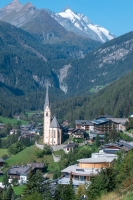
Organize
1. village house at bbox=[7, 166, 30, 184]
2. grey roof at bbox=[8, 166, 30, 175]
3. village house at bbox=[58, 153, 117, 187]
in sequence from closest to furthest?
village house at bbox=[58, 153, 117, 187]
village house at bbox=[7, 166, 30, 184]
grey roof at bbox=[8, 166, 30, 175]

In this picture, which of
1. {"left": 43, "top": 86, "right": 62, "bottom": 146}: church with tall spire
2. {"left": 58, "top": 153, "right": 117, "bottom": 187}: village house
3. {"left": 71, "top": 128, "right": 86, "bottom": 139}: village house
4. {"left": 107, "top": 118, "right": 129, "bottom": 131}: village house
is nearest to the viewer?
{"left": 58, "top": 153, "right": 117, "bottom": 187}: village house

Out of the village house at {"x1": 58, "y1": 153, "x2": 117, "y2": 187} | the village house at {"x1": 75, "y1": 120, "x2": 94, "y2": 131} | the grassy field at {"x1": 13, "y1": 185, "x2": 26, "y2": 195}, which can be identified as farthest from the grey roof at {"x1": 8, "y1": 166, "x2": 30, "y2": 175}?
the village house at {"x1": 75, "y1": 120, "x2": 94, "y2": 131}

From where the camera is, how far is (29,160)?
86875mm

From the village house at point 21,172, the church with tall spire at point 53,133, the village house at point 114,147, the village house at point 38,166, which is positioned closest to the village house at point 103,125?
the church with tall spire at point 53,133

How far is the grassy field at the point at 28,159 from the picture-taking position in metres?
82.7

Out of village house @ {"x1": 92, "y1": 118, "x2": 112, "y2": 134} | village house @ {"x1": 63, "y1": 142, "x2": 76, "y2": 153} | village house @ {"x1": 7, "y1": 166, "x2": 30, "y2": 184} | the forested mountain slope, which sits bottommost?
village house @ {"x1": 7, "y1": 166, "x2": 30, "y2": 184}

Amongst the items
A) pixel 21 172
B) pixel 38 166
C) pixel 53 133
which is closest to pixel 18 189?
pixel 21 172

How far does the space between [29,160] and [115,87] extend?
8849 cm

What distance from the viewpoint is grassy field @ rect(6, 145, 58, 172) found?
8269cm

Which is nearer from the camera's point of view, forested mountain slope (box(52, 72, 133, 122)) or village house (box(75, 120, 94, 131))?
village house (box(75, 120, 94, 131))

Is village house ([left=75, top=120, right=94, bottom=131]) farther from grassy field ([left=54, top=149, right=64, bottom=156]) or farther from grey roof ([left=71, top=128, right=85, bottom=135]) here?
grassy field ([left=54, top=149, right=64, bottom=156])

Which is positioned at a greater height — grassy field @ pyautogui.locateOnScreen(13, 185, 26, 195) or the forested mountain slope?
the forested mountain slope

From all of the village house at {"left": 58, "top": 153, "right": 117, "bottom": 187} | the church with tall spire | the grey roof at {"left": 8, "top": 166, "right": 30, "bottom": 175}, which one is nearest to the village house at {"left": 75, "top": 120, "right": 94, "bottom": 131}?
the church with tall spire

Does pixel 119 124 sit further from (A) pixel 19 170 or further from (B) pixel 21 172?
(B) pixel 21 172
